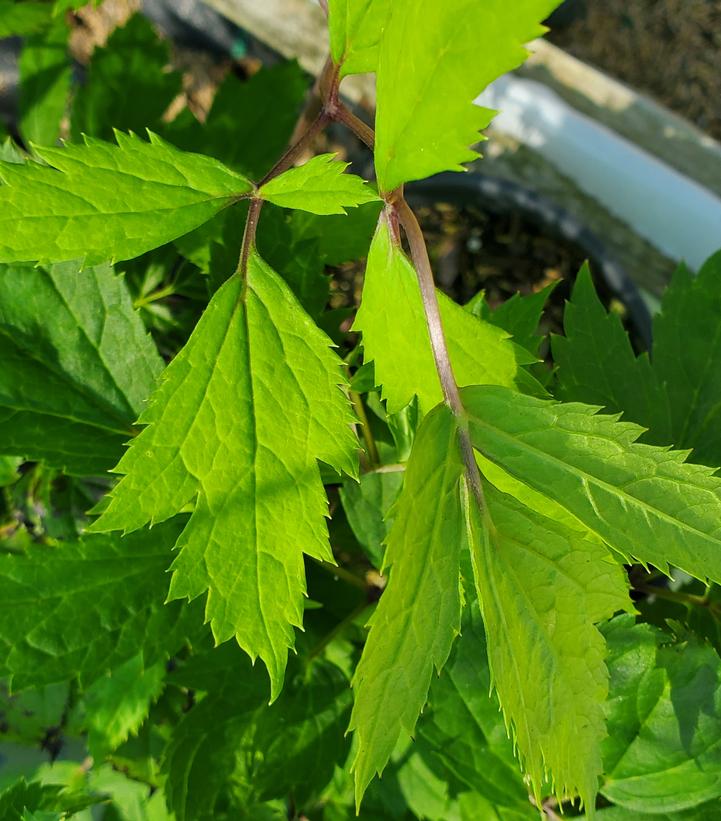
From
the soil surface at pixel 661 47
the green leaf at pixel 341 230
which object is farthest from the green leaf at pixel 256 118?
the soil surface at pixel 661 47

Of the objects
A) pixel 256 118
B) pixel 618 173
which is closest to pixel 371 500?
pixel 256 118

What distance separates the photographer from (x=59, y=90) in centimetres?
113

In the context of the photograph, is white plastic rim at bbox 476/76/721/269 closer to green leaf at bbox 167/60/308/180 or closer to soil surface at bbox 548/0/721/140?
soil surface at bbox 548/0/721/140

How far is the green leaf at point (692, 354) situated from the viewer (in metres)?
0.85

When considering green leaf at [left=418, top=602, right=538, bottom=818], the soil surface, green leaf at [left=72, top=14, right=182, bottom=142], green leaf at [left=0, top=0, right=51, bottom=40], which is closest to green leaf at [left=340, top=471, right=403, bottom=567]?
green leaf at [left=418, top=602, right=538, bottom=818]

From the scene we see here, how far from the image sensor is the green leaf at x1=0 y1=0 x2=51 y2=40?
100 centimetres

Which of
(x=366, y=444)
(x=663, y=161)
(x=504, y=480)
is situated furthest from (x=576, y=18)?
(x=504, y=480)

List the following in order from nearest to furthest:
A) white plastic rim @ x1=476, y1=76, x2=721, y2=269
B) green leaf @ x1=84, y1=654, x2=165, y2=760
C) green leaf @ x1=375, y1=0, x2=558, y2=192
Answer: green leaf @ x1=375, y1=0, x2=558, y2=192 → green leaf @ x1=84, y1=654, x2=165, y2=760 → white plastic rim @ x1=476, y1=76, x2=721, y2=269

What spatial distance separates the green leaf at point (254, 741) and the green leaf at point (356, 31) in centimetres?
54

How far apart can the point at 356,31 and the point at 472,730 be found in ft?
1.94

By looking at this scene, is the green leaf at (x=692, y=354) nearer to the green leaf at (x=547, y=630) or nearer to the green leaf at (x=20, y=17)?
the green leaf at (x=547, y=630)

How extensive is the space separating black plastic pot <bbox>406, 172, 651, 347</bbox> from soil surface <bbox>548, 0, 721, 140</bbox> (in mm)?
607

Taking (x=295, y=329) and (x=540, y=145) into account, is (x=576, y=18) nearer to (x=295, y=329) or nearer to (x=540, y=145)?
(x=540, y=145)

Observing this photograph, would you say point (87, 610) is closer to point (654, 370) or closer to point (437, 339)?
point (437, 339)
